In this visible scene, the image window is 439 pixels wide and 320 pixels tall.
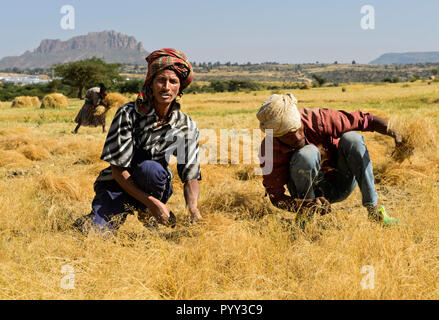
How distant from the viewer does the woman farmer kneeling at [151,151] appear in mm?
2359

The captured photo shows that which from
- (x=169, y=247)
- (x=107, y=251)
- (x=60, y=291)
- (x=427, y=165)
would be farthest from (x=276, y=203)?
(x=427, y=165)

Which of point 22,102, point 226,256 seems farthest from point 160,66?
point 22,102

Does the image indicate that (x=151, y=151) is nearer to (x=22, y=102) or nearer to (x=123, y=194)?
(x=123, y=194)

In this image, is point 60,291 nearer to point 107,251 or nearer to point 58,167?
point 107,251

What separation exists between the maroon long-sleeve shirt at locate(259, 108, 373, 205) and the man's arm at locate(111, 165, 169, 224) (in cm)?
72

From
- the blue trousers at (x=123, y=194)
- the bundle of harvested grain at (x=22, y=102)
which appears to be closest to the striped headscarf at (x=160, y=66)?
the blue trousers at (x=123, y=194)

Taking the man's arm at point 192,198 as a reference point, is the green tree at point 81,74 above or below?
above

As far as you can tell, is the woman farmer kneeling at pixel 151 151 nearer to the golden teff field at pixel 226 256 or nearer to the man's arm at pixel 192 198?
the man's arm at pixel 192 198

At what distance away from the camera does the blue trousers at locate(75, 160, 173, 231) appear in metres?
2.39

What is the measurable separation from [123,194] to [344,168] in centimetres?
142

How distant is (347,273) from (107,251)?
1160 millimetres

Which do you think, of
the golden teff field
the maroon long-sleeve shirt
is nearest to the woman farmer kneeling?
the golden teff field

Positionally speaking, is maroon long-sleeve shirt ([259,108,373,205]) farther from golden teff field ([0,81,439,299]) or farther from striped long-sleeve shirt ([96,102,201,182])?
striped long-sleeve shirt ([96,102,201,182])
